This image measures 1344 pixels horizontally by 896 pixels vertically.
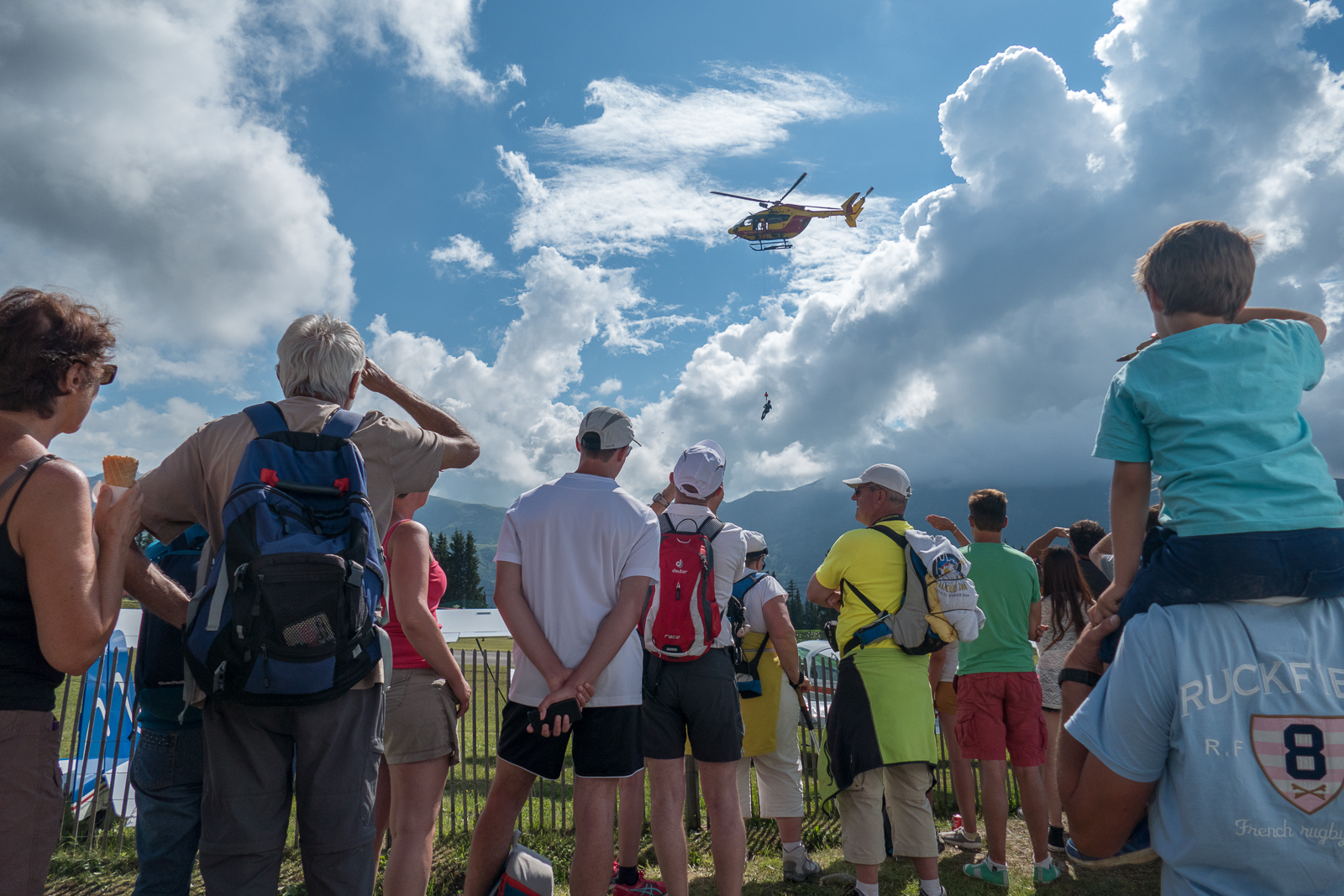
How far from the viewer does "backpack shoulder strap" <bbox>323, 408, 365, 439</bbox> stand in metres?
2.44

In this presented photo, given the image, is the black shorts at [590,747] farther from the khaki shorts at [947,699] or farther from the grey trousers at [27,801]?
the khaki shorts at [947,699]

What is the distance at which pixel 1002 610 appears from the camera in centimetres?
546

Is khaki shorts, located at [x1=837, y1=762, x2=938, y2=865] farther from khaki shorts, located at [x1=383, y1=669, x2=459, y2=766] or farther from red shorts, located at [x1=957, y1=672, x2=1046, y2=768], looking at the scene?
khaki shorts, located at [x1=383, y1=669, x2=459, y2=766]

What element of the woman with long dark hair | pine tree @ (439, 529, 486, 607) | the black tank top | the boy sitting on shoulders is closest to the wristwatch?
the boy sitting on shoulders

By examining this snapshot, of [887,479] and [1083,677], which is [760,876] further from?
[1083,677]

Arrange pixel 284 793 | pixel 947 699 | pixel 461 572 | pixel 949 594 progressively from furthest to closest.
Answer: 1. pixel 461 572
2. pixel 947 699
3. pixel 949 594
4. pixel 284 793

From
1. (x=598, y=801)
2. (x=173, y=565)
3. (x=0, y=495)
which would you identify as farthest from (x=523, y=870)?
(x=0, y=495)

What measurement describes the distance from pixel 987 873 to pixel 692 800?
7.71ft

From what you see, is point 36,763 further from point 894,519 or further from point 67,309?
point 894,519

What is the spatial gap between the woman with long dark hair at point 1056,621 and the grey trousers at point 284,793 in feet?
17.5

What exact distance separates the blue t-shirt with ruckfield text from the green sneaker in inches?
155

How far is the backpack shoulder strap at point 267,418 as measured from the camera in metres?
2.39

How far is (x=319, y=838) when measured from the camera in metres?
2.30

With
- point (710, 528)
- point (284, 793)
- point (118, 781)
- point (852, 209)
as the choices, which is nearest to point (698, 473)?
point (710, 528)
